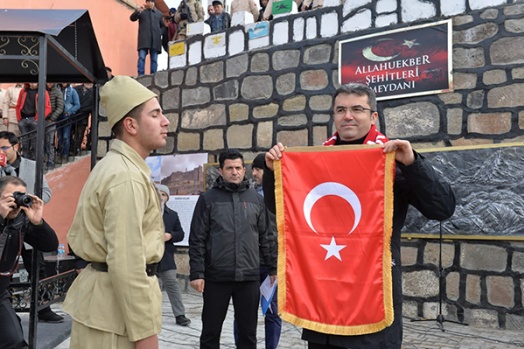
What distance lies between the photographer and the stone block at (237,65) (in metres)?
7.65

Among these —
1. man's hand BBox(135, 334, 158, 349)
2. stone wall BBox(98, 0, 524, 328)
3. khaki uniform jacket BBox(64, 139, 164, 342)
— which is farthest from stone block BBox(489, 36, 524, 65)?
man's hand BBox(135, 334, 158, 349)

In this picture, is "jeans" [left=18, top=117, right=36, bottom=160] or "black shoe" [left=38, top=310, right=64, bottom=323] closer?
"black shoe" [left=38, top=310, right=64, bottom=323]

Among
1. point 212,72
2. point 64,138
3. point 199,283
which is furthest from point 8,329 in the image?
point 64,138

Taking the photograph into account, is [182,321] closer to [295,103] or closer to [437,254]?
[437,254]

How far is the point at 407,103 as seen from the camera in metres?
6.20

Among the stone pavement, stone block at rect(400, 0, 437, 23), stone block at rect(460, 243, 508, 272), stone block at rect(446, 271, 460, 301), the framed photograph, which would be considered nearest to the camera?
the stone pavement

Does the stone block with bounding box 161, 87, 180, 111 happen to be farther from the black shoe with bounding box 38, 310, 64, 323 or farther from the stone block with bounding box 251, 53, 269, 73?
the black shoe with bounding box 38, 310, 64, 323

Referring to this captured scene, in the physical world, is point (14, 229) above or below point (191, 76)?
below

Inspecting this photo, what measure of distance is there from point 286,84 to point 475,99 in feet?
8.30

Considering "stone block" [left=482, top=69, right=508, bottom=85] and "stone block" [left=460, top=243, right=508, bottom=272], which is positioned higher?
"stone block" [left=482, top=69, right=508, bottom=85]

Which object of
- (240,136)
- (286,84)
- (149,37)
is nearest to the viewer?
(286,84)

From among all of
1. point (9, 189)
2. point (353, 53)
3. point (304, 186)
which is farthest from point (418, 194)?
point (353, 53)

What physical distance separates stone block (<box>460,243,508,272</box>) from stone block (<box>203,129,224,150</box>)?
374 centimetres

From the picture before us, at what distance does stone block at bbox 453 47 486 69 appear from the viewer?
578 cm
